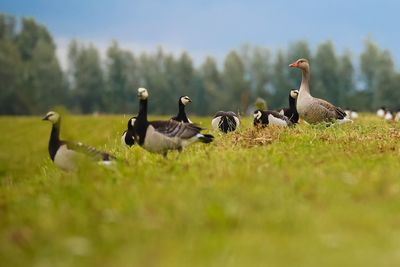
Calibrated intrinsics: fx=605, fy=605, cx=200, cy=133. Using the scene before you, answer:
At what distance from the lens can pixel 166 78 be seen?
5768 inches

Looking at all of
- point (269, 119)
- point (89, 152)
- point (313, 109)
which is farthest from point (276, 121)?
point (89, 152)

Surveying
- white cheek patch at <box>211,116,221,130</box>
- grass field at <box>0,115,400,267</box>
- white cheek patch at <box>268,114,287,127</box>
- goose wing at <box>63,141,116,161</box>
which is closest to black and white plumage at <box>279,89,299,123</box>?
white cheek patch at <box>268,114,287,127</box>

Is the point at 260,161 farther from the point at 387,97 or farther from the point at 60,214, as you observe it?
the point at 387,97

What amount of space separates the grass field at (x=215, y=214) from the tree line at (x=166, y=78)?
10501cm

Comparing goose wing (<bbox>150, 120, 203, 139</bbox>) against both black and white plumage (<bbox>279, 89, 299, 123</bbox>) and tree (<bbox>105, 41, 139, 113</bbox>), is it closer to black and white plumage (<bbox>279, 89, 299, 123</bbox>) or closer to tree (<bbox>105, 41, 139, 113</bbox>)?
black and white plumage (<bbox>279, 89, 299, 123</bbox>)

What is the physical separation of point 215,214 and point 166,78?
139423 mm

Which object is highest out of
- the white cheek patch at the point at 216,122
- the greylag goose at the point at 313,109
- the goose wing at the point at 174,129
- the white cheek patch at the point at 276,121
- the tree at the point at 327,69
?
the goose wing at the point at 174,129

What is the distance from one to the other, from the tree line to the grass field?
10501cm

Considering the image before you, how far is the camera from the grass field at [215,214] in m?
7.06

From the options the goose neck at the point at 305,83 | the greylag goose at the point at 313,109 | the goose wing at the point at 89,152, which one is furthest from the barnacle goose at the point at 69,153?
the goose neck at the point at 305,83

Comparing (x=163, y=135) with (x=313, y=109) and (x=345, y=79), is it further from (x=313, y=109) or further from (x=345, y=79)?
(x=345, y=79)

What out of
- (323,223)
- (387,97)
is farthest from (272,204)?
(387,97)

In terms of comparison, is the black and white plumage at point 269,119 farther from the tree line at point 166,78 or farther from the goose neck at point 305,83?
the tree line at point 166,78

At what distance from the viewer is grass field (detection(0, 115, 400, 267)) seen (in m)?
7.06
